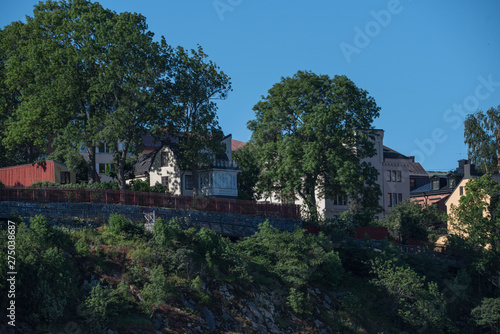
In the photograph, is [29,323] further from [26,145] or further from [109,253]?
[26,145]

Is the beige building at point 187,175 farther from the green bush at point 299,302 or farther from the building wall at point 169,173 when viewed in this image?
the green bush at point 299,302

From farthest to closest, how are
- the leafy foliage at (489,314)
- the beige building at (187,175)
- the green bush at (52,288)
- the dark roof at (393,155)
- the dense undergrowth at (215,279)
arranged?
the dark roof at (393,155) → the beige building at (187,175) → the leafy foliage at (489,314) → the dense undergrowth at (215,279) → the green bush at (52,288)

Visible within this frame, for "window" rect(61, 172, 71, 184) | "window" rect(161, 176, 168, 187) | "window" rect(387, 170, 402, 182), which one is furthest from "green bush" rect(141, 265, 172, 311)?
"window" rect(387, 170, 402, 182)

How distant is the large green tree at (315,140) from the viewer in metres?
51.7

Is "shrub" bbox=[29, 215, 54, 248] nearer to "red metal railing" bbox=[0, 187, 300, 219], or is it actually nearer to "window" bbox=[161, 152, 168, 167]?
"red metal railing" bbox=[0, 187, 300, 219]

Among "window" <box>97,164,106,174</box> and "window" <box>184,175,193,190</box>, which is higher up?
"window" <box>97,164,106,174</box>

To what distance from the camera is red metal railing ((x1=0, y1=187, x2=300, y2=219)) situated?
36000 millimetres

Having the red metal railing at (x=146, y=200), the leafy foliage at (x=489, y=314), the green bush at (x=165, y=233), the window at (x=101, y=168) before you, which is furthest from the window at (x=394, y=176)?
the green bush at (x=165, y=233)

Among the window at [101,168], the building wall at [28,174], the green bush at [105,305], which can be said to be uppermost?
the window at [101,168]

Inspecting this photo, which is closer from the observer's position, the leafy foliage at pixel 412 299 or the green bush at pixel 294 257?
the green bush at pixel 294 257

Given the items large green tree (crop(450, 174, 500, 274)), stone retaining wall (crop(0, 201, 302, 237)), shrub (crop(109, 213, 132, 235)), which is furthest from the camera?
large green tree (crop(450, 174, 500, 274))

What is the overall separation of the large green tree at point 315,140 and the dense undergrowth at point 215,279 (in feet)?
33.4

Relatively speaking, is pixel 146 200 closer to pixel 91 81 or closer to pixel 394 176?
pixel 91 81

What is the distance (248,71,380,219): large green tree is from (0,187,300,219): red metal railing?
19.4 feet
